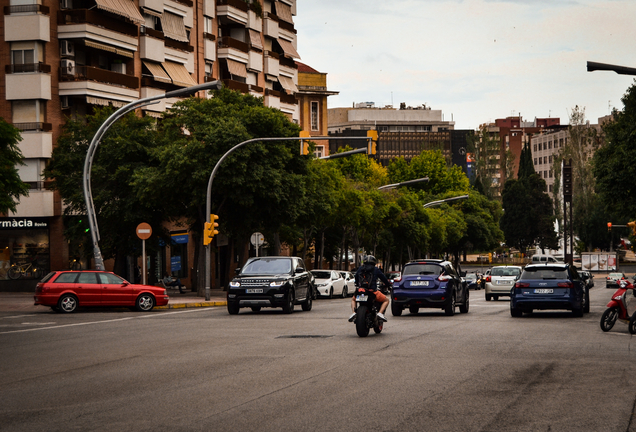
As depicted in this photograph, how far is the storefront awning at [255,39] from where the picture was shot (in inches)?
2626

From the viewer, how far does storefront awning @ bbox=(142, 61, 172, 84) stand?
5316 centimetres

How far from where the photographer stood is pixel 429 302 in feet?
82.2

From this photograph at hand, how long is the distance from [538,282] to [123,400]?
16945mm

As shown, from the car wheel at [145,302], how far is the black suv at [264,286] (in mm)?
3948

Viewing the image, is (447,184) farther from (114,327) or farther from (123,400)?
(123,400)

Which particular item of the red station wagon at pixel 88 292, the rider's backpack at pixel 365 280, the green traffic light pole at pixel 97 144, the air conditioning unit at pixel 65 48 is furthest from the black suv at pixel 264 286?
the air conditioning unit at pixel 65 48

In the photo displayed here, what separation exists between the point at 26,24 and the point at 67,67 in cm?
295

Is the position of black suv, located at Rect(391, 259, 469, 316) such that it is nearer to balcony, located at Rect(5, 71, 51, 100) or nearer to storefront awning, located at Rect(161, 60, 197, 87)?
balcony, located at Rect(5, 71, 51, 100)

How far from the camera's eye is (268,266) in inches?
Result: 1059

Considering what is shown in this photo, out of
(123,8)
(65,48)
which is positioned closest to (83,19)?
(65,48)

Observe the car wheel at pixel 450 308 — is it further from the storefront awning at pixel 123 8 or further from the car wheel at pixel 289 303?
the storefront awning at pixel 123 8

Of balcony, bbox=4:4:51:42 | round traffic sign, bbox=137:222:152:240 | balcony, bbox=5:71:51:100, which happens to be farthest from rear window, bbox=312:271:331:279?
balcony, bbox=4:4:51:42

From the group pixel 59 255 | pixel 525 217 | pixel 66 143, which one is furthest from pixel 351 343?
pixel 525 217

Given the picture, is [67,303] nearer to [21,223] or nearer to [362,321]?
[362,321]
